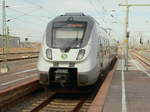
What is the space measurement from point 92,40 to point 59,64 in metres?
1.56

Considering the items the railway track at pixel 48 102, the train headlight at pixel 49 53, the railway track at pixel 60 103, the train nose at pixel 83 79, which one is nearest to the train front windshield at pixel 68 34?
the train headlight at pixel 49 53

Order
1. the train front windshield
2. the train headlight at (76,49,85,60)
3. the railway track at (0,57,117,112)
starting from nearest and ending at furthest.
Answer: the railway track at (0,57,117,112)
the train headlight at (76,49,85,60)
the train front windshield

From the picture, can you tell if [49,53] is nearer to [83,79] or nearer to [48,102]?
[83,79]

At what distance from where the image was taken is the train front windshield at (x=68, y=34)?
9997 millimetres

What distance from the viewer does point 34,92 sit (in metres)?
12.0

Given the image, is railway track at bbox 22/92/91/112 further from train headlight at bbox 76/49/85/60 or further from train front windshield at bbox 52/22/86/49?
train front windshield at bbox 52/22/86/49

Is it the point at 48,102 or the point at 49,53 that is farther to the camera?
the point at 48,102

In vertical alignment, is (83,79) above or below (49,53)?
below

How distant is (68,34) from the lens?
33.7 ft

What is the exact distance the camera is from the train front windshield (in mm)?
9997

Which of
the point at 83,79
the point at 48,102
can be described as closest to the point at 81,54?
the point at 83,79

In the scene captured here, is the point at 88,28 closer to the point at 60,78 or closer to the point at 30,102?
the point at 60,78

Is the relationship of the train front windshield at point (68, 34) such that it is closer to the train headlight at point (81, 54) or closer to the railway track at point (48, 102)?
the train headlight at point (81, 54)

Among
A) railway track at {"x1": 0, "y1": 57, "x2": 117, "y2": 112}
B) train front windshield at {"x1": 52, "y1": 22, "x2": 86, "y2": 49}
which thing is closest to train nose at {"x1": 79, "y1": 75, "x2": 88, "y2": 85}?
railway track at {"x1": 0, "y1": 57, "x2": 117, "y2": 112}
